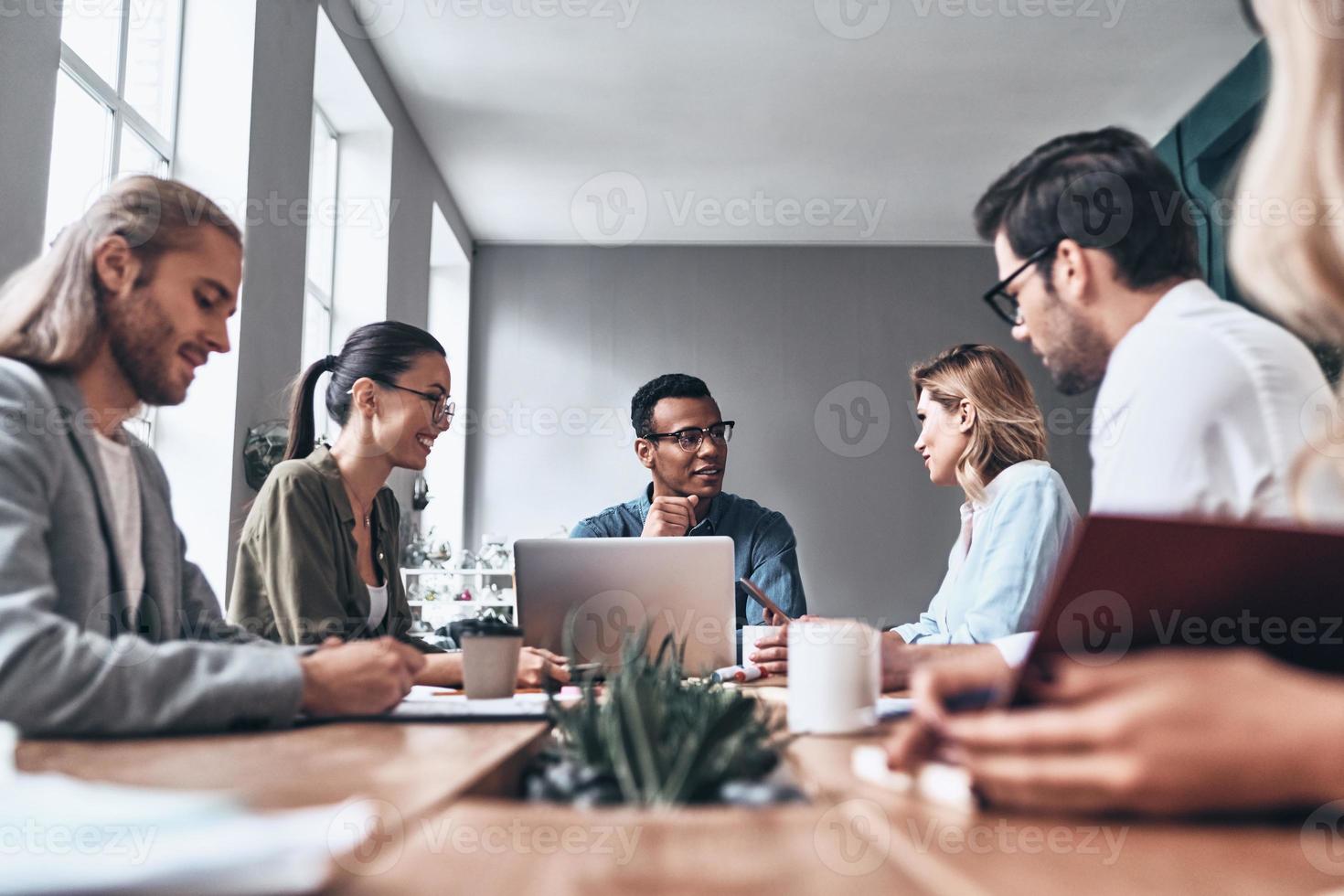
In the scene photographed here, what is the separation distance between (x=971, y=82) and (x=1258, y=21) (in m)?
4.38

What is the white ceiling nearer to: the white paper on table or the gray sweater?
the gray sweater

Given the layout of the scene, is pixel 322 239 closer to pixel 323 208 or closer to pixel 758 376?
pixel 323 208

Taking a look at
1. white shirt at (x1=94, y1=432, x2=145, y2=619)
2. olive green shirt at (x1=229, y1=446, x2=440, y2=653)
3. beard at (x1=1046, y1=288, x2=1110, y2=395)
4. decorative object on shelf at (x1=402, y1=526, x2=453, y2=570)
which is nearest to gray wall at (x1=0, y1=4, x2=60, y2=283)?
olive green shirt at (x1=229, y1=446, x2=440, y2=653)

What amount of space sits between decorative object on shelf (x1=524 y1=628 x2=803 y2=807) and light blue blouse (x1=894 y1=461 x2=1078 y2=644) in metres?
1.24

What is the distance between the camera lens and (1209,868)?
50 centimetres

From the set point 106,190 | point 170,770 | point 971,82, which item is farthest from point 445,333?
point 170,770

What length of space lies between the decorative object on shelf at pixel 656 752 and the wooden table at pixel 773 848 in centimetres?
4

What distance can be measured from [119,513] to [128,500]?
4 centimetres

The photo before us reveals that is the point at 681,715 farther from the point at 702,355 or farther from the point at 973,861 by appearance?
the point at 702,355

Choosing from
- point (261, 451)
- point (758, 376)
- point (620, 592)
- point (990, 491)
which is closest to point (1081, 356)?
point (620, 592)

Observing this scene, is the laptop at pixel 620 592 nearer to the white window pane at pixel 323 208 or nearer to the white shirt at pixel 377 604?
the white shirt at pixel 377 604

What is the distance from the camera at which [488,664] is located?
1.39 metres

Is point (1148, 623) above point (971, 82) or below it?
below

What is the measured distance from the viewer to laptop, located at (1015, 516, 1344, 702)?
0.56m
